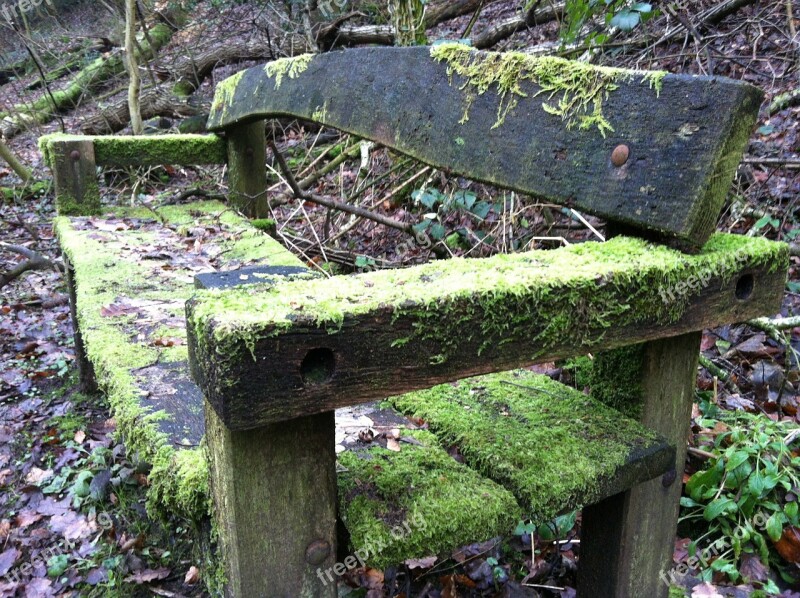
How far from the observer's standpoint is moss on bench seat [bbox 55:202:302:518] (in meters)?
1.65

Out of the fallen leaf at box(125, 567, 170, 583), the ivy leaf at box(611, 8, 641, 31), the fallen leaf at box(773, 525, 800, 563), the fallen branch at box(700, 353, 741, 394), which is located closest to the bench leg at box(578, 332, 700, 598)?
the fallen leaf at box(773, 525, 800, 563)

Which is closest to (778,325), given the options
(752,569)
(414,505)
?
(752,569)

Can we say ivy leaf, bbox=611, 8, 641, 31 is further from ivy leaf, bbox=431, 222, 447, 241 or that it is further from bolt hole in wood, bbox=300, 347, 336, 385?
bolt hole in wood, bbox=300, 347, 336, 385

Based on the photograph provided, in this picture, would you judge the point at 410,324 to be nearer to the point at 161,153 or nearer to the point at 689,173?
the point at 689,173

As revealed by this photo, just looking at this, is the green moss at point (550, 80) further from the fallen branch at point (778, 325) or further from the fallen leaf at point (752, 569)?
the fallen branch at point (778, 325)

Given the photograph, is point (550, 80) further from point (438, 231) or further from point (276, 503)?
point (438, 231)

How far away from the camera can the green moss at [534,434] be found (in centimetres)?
141

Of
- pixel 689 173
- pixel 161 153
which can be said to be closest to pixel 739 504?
pixel 689 173

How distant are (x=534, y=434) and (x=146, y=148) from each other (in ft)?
10.8

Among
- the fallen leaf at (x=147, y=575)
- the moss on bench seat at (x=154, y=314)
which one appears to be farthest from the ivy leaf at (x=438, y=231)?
the fallen leaf at (x=147, y=575)

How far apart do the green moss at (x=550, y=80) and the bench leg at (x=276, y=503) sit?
90cm

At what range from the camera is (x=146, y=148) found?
395 centimetres

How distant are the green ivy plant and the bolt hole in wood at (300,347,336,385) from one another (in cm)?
188

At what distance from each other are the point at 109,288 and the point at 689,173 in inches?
91.2
